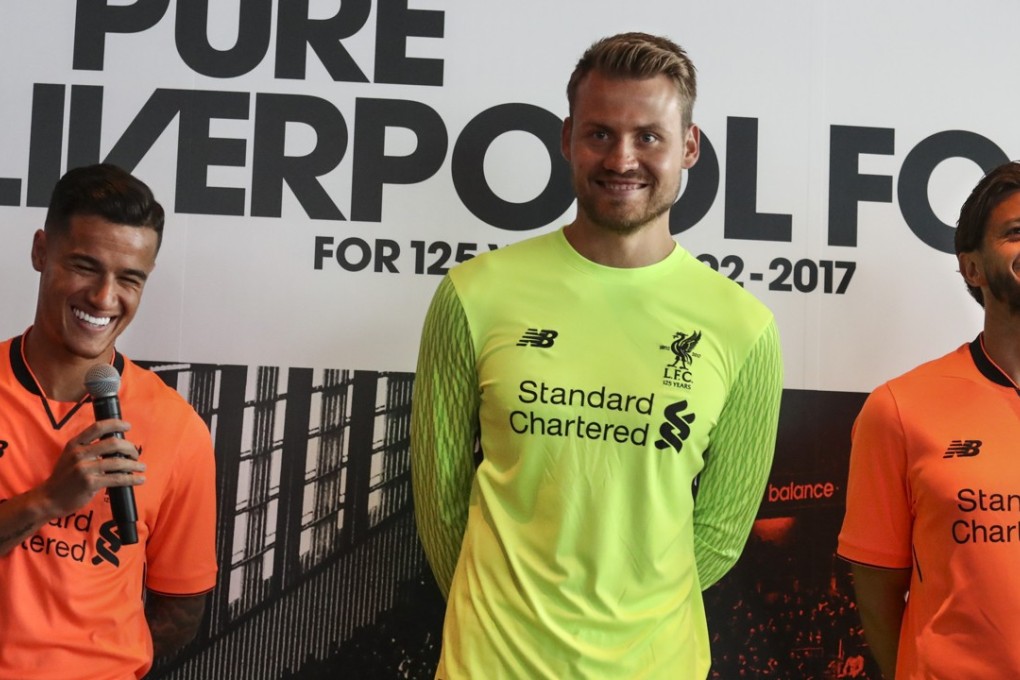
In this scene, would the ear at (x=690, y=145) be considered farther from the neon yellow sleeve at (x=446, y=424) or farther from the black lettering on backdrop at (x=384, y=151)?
the black lettering on backdrop at (x=384, y=151)

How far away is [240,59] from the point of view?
8.42ft

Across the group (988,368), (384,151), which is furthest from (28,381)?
(988,368)

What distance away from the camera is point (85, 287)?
6.30ft

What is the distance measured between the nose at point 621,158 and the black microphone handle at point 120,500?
3.25 ft

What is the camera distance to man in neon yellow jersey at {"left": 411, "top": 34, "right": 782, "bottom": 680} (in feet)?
5.82

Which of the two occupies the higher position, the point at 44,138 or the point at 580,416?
the point at 44,138

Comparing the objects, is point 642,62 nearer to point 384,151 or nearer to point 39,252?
point 384,151

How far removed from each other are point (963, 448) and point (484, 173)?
4.24 feet

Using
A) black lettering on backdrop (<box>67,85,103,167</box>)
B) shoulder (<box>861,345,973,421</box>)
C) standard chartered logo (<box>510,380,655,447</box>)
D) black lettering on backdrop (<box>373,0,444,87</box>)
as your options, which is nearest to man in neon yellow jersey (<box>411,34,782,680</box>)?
standard chartered logo (<box>510,380,655,447</box>)

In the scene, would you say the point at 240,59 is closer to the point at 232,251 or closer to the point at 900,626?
the point at 232,251

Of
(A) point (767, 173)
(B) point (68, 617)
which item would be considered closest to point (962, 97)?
(A) point (767, 173)

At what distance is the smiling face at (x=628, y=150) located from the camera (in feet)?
6.19

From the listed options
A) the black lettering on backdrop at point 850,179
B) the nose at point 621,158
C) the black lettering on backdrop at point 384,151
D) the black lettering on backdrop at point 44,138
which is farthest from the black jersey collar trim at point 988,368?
the black lettering on backdrop at point 44,138

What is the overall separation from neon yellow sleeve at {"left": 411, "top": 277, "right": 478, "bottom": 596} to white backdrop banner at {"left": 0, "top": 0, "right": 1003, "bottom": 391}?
0.58m
